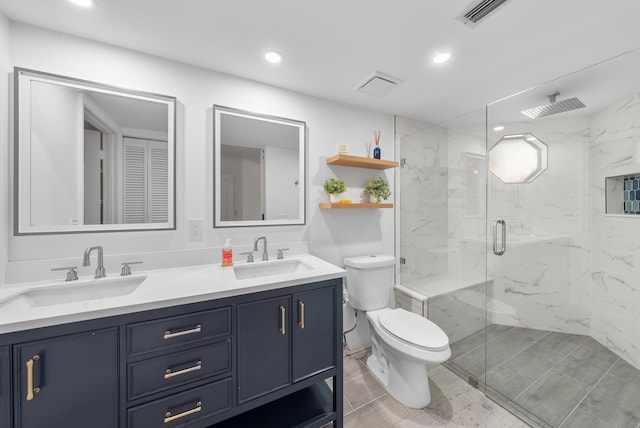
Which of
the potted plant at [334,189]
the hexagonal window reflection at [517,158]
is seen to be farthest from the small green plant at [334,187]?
the hexagonal window reflection at [517,158]

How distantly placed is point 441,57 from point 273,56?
107cm

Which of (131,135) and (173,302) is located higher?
(131,135)

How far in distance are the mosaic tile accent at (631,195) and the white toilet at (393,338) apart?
5.18ft

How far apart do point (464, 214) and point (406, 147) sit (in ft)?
2.91

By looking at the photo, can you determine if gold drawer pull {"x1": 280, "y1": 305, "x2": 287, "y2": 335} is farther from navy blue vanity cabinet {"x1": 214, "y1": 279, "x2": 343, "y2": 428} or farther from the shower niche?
the shower niche

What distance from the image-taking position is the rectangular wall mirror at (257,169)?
1659 millimetres

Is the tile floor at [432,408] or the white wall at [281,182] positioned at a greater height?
the white wall at [281,182]

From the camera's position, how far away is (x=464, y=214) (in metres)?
2.38

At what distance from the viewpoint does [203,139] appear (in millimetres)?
1615

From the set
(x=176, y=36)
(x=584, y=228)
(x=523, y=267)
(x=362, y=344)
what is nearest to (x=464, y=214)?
(x=523, y=267)

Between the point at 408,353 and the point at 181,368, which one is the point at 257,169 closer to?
the point at 181,368

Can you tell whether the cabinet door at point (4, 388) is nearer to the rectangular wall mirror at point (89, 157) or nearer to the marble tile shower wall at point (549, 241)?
the rectangular wall mirror at point (89, 157)

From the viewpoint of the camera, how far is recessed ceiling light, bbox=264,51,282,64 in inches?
58.2

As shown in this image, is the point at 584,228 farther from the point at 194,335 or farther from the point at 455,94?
the point at 194,335
